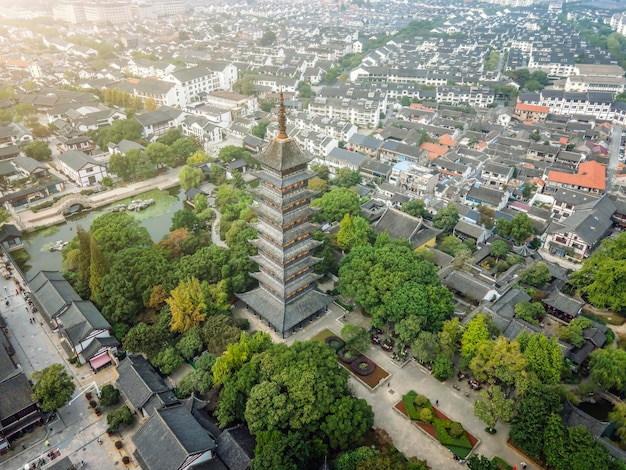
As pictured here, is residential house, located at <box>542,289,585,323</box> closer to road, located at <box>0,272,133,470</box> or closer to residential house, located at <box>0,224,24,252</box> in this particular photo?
road, located at <box>0,272,133,470</box>

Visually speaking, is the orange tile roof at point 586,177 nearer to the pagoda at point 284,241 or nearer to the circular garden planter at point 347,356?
the pagoda at point 284,241

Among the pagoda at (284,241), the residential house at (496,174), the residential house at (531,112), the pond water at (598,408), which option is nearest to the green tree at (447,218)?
the residential house at (496,174)

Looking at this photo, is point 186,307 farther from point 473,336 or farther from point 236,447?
point 473,336

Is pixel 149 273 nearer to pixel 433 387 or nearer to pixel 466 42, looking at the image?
pixel 433 387

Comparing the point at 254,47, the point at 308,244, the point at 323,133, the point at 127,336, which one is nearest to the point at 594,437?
the point at 308,244

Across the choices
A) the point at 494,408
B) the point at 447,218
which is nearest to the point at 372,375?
the point at 494,408
